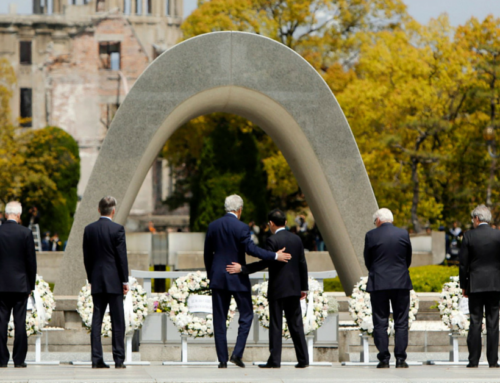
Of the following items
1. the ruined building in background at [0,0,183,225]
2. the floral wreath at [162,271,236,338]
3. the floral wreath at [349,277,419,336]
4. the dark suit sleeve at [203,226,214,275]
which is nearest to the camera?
the dark suit sleeve at [203,226,214,275]

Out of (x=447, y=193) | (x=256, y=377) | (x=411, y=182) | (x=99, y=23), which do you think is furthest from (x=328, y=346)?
(x=99, y=23)

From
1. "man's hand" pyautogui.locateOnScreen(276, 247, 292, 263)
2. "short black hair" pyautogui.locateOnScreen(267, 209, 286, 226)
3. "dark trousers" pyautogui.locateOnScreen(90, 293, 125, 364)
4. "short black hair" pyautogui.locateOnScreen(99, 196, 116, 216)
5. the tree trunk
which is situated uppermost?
the tree trunk

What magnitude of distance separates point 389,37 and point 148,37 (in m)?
21.4

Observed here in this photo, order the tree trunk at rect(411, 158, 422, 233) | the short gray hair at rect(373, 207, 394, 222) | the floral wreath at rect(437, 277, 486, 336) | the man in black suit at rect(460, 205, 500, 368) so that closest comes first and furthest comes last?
the man in black suit at rect(460, 205, 500, 368)
the short gray hair at rect(373, 207, 394, 222)
the floral wreath at rect(437, 277, 486, 336)
the tree trunk at rect(411, 158, 422, 233)

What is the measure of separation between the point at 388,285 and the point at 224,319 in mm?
1708

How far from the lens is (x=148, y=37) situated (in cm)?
4850

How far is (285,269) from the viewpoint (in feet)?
28.0

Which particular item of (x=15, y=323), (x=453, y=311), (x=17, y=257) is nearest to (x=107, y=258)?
(x=17, y=257)

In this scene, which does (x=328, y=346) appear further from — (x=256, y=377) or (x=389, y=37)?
(x=389, y=37)

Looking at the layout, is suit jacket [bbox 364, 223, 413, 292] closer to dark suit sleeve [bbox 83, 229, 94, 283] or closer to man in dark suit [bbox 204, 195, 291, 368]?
man in dark suit [bbox 204, 195, 291, 368]

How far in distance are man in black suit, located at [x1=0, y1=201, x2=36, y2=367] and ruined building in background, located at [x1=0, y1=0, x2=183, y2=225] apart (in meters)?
38.2

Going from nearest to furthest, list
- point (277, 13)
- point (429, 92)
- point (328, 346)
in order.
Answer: point (328, 346) < point (429, 92) < point (277, 13)

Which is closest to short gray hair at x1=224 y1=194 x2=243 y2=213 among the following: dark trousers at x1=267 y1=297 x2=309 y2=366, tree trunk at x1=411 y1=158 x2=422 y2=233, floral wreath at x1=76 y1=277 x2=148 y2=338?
dark trousers at x1=267 y1=297 x2=309 y2=366

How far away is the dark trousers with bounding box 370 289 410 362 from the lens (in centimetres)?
857
